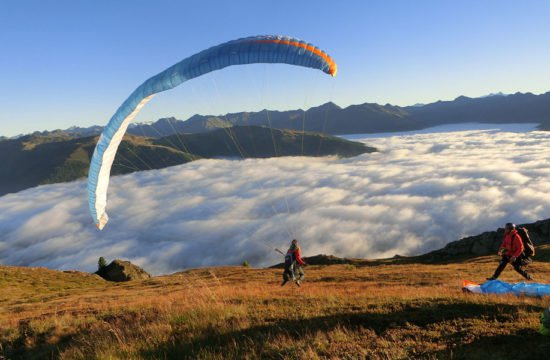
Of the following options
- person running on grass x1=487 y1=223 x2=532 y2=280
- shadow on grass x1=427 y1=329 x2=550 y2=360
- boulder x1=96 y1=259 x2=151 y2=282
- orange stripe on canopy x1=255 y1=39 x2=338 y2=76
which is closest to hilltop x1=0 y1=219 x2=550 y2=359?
shadow on grass x1=427 y1=329 x2=550 y2=360

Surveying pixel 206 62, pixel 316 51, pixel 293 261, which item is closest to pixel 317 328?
pixel 293 261

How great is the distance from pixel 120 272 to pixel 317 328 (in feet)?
188

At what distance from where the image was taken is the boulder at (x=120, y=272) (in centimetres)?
5641

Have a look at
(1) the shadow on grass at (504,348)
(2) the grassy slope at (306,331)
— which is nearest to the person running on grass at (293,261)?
(2) the grassy slope at (306,331)

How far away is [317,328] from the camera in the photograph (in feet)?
24.0

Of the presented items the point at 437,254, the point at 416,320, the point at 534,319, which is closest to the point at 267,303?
the point at 416,320

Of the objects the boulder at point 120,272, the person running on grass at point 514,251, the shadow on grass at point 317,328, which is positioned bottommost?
the boulder at point 120,272

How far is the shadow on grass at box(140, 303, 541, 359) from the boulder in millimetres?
55000

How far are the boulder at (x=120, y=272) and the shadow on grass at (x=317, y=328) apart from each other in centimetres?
5500

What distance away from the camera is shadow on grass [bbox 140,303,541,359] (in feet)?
21.2

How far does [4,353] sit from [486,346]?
416 inches

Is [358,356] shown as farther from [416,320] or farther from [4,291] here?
[4,291]

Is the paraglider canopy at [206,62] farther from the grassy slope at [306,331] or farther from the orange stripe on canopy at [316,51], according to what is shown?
the grassy slope at [306,331]

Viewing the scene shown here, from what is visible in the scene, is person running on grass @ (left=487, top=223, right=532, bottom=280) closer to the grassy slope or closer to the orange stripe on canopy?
the grassy slope
